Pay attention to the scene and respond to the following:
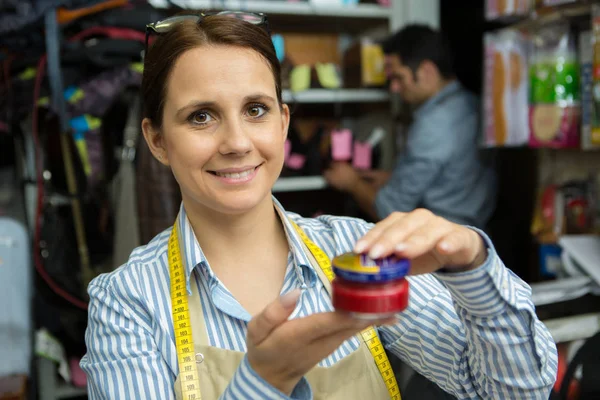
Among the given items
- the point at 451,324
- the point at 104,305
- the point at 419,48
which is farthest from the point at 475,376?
the point at 419,48

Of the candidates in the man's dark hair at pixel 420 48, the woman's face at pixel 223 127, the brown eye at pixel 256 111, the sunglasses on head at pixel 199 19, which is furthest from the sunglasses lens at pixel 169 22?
the man's dark hair at pixel 420 48

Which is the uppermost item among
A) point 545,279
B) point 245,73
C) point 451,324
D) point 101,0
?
point 101,0

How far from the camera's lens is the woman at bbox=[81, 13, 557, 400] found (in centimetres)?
89

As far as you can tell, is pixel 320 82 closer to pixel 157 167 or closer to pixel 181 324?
pixel 157 167

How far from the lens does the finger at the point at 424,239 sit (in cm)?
75

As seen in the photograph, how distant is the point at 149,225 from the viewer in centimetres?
213

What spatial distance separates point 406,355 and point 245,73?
60 cm

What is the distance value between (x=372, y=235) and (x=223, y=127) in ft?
1.28

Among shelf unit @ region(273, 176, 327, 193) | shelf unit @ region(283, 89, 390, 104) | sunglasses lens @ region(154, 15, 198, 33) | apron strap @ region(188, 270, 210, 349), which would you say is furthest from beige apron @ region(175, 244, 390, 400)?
shelf unit @ region(283, 89, 390, 104)

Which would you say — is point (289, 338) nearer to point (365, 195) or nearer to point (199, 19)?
point (199, 19)

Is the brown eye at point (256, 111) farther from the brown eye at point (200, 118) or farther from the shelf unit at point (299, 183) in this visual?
the shelf unit at point (299, 183)

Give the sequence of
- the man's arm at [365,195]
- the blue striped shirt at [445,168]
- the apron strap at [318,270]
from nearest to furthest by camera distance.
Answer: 1. the apron strap at [318,270]
2. the blue striped shirt at [445,168]
3. the man's arm at [365,195]

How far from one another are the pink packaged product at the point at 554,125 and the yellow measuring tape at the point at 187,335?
1260 millimetres

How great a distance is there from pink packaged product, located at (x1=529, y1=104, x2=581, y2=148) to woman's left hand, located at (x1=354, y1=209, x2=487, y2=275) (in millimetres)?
1370
